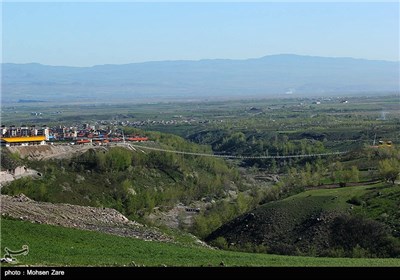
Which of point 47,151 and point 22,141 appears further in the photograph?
point 22,141

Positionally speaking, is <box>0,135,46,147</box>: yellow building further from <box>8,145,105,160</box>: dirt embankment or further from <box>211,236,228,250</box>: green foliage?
<box>211,236,228,250</box>: green foliage

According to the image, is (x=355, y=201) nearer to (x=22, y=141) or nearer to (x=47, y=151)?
(x=47, y=151)

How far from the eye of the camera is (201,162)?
60438 mm

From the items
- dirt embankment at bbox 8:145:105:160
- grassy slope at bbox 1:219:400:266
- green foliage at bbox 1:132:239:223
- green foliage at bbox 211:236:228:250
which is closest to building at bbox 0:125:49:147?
dirt embankment at bbox 8:145:105:160

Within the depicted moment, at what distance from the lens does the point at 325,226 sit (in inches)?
1197

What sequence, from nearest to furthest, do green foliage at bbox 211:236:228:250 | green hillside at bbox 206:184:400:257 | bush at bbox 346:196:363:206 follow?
1. green hillside at bbox 206:184:400:257
2. green foliage at bbox 211:236:228:250
3. bush at bbox 346:196:363:206

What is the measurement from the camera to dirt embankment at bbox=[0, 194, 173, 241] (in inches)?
1043

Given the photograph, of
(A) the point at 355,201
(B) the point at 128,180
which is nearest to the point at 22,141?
(B) the point at 128,180

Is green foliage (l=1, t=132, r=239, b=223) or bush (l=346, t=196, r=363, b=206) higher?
bush (l=346, t=196, r=363, b=206)

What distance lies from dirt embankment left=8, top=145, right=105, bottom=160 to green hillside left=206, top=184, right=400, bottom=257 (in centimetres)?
2112

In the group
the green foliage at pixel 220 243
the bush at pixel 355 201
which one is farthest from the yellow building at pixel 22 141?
the bush at pixel 355 201

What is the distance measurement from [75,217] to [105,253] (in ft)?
32.6

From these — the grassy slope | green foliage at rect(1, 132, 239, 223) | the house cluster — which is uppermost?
the grassy slope

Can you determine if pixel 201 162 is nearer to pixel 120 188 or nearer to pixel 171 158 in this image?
pixel 171 158
